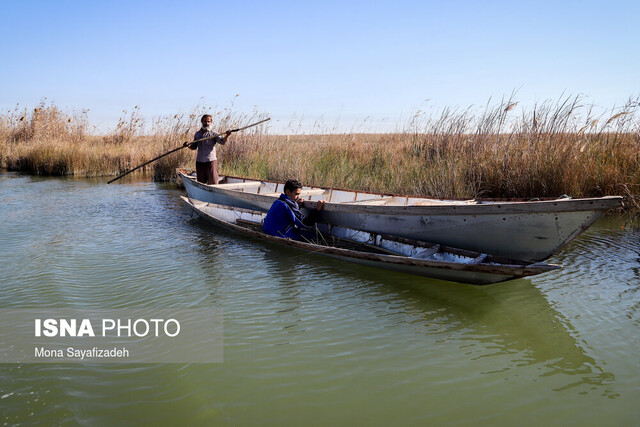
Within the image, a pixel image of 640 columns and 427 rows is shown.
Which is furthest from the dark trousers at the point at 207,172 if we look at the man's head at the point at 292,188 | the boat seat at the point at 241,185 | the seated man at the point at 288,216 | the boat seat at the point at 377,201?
the boat seat at the point at 377,201

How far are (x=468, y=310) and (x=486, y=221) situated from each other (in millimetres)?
997

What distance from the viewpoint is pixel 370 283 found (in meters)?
5.29

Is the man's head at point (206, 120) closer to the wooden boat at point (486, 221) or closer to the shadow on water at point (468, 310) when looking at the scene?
the wooden boat at point (486, 221)

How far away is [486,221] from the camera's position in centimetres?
491

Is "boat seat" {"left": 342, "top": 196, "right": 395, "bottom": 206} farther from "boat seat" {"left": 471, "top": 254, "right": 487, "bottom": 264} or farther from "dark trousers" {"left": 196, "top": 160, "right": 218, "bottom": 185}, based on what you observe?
"dark trousers" {"left": 196, "top": 160, "right": 218, "bottom": 185}

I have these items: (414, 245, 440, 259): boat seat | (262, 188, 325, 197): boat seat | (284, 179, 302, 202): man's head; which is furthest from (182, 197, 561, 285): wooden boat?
(262, 188, 325, 197): boat seat

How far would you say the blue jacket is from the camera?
664 cm

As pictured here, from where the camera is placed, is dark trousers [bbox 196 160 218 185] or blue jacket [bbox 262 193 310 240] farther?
dark trousers [bbox 196 160 218 185]

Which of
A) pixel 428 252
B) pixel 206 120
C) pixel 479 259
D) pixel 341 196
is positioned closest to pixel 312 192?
pixel 341 196

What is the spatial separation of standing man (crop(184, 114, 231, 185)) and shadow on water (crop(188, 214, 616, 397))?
3.73 meters

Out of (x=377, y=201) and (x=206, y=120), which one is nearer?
(x=377, y=201)

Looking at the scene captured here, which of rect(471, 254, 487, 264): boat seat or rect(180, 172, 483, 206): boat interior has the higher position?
rect(180, 172, 483, 206): boat interior

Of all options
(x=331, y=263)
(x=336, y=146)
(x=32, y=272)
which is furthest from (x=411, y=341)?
(x=336, y=146)

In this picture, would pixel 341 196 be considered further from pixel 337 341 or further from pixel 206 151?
pixel 337 341
